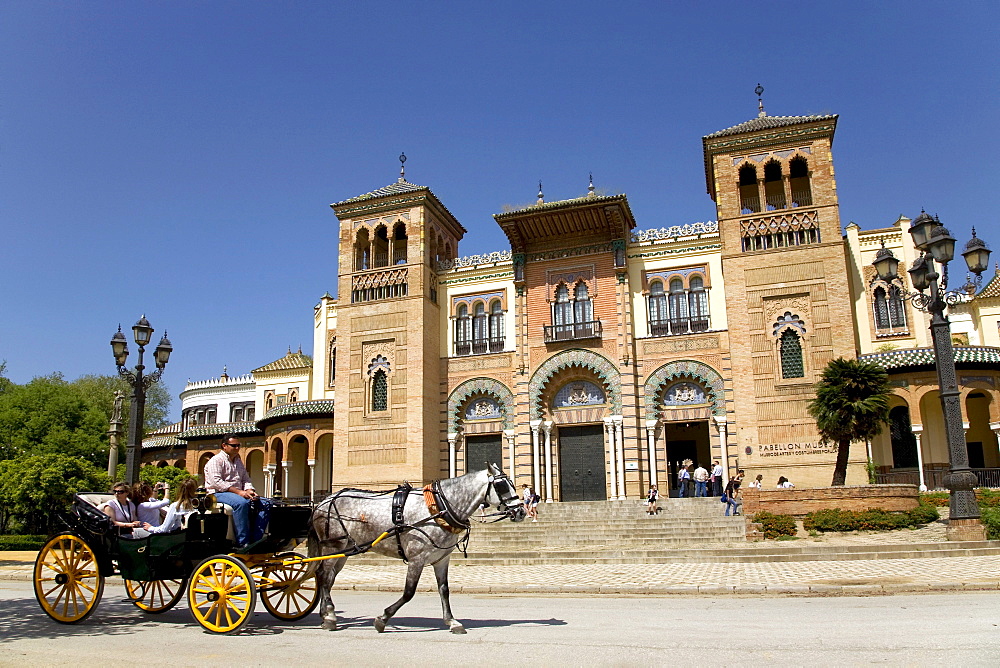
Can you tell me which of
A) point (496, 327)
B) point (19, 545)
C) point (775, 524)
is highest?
point (496, 327)

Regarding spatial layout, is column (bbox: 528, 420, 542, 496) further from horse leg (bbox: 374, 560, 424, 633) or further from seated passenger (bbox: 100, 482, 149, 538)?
horse leg (bbox: 374, 560, 424, 633)

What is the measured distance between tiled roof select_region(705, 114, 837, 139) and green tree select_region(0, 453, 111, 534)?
75.2ft

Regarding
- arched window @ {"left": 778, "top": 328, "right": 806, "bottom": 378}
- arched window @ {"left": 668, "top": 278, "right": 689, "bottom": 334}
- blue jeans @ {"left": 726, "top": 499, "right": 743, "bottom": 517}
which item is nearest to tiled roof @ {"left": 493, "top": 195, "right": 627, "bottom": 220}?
arched window @ {"left": 668, "top": 278, "right": 689, "bottom": 334}

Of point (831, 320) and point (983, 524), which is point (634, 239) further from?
point (983, 524)

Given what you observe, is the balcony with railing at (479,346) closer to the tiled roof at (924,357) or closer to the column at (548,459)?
the column at (548,459)

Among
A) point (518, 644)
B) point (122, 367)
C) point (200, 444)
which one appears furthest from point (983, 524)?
point (200, 444)

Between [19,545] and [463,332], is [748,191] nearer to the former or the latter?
[463,332]

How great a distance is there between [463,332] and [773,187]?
39.0ft

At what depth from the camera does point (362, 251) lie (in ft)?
96.4

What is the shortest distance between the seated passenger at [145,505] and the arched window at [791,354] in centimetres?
1862

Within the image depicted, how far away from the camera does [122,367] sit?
16.4 metres

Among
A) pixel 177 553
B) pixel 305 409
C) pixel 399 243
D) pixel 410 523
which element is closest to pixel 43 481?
pixel 305 409

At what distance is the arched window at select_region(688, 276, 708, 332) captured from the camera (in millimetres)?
25062

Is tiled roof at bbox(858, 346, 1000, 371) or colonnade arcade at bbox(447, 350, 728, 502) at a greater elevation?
tiled roof at bbox(858, 346, 1000, 371)
